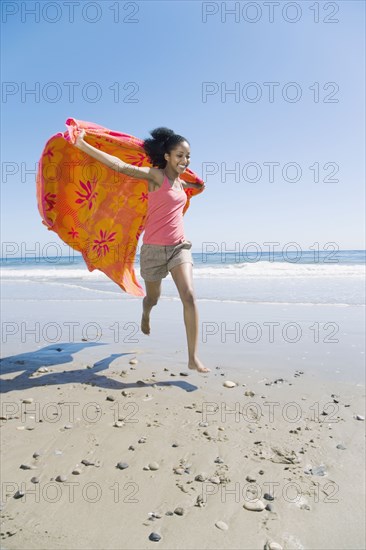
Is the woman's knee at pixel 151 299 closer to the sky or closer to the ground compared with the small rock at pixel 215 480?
closer to the sky

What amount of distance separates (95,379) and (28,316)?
4.02 metres

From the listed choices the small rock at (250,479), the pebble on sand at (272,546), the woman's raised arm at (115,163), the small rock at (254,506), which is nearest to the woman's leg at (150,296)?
the woman's raised arm at (115,163)

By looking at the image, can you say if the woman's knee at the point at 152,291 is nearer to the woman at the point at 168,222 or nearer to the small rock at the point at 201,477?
the woman at the point at 168,222

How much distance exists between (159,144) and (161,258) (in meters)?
1.20

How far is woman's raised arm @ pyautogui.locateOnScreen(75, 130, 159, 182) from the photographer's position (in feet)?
12.6

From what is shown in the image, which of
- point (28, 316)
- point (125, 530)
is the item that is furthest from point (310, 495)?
point (28, 316)

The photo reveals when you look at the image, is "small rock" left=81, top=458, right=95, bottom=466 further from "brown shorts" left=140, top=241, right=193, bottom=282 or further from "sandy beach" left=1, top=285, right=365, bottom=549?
"brown shorts" left=140, top=241, right=193, bottom=282

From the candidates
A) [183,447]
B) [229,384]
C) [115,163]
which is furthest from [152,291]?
[183,447]

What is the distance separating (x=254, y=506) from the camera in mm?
2324

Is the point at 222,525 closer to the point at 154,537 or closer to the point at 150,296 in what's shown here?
the point at 154,537

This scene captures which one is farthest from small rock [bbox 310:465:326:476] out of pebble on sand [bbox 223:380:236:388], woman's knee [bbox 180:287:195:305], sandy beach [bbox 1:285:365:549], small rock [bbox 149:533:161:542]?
woman's knee [bbox 180:287:195:305]

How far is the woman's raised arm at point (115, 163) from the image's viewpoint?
385 cm

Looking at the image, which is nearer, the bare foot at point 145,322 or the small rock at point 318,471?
the small rock at point 318,471

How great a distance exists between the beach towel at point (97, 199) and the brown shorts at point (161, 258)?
103cm
